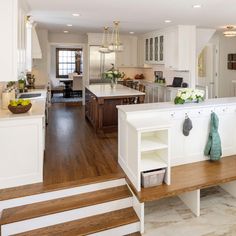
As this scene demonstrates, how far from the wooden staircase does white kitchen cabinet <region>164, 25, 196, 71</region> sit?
454 centimetres

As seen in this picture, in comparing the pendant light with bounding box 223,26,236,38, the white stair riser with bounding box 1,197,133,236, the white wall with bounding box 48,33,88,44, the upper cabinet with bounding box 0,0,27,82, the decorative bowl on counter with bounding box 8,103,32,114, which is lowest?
the white stair riser with bounding box 1,197,133,236

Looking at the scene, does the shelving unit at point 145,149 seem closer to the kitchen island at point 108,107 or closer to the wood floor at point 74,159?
the wood floor at point 74,159

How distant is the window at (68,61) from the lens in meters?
13.3

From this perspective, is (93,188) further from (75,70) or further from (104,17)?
(75,70)

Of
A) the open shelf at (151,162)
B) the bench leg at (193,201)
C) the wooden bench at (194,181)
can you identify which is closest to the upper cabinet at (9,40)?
the open shelf at (151,162)

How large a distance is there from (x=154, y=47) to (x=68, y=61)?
21.8ft

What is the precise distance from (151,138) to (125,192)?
2.55ft

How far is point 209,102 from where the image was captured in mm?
3961

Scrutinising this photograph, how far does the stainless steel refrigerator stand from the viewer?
870 cm

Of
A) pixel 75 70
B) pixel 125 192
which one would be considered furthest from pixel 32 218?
pixel 75 70

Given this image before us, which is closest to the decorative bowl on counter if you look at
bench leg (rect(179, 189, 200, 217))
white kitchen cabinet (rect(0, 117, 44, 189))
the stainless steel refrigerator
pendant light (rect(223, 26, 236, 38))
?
white kitchen cabinet (rect(0, 117, 44, 189))

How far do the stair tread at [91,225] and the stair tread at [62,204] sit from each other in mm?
163

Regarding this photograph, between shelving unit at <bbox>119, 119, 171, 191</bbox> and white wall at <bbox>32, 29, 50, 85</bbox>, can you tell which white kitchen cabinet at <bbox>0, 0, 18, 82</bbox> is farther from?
white wall at <bbox>32, 29, 50, 85</bbox>

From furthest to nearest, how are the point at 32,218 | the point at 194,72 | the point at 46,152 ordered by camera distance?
the point at 194,72 → the point at 46,152 → the point at 32,218
